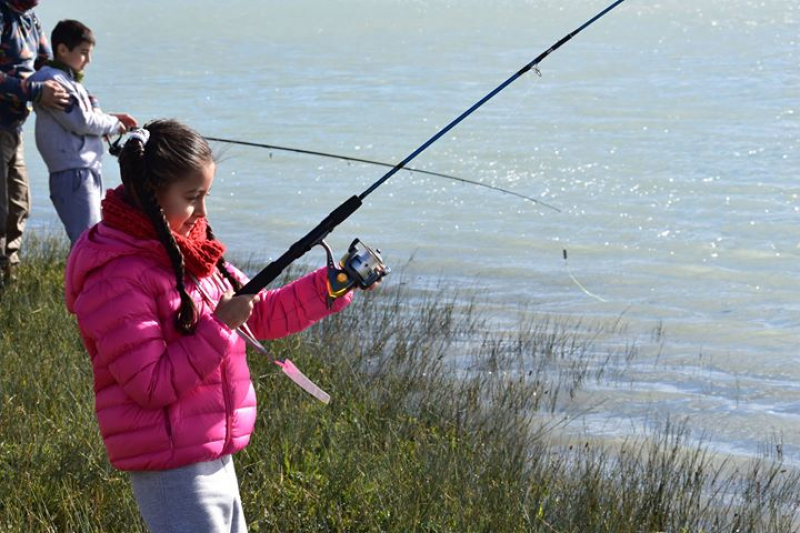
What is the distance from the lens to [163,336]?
113 inches

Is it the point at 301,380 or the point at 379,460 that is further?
the point at 379,460

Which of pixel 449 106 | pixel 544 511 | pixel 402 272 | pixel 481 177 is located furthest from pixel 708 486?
pixel 449 106

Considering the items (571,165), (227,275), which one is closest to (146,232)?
(227,275)

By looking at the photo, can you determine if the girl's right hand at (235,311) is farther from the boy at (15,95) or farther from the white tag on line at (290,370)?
the boy at (15,95)

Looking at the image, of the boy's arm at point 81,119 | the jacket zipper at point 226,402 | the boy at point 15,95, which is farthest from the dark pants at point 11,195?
the jacket zipper at point 226,402

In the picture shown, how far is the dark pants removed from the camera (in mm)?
6496

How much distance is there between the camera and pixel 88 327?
281cm

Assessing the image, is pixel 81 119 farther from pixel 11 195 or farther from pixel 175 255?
pixel 175 255

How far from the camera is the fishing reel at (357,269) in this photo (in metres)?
2.95

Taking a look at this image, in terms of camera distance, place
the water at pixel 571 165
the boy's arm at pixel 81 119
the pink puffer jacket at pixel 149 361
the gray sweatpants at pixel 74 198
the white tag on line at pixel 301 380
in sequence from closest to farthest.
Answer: the pink puffer jacket at pixel 149 361 → the white tag on line at pixel 301 380 → the boy's arm at pixel 81 119 → the gray sweatpants at pixel 74 198 → the water at pixel 571 165

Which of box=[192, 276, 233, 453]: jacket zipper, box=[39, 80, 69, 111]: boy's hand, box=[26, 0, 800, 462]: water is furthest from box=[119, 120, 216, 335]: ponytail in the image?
box=[26, 0, 800, 462]: water

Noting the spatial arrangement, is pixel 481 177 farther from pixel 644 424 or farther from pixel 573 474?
pixel 573 474

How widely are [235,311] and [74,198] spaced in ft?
12.6

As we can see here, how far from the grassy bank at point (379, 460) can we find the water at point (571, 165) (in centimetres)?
102
